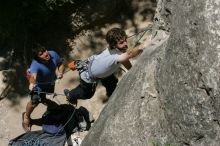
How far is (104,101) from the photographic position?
8695mm

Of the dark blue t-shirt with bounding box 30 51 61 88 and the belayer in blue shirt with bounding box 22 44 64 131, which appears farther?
the dark blue t-shirt with bounding box 30 51 61 88

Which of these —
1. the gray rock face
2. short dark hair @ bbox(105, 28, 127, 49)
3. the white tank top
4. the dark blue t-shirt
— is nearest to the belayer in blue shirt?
the dark blue t-shirt

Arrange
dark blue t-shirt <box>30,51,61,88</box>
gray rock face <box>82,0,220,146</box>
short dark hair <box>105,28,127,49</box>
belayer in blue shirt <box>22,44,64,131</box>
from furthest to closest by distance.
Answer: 1. dark blue t-shirt <box>30,51,61,88</box>
2. belayer in blue shirt <box>22,44,64,131</box>
3. short dark hair <box>105,28,127,49</box>
4. gray rock face <box>82,0,220,146</box>

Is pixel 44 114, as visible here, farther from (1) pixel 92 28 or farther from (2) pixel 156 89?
(2) pixel 156 89

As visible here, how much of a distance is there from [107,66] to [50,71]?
4.60 ft

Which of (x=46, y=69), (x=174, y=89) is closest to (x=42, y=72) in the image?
(x=46, y=69)

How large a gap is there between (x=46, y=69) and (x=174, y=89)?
3.08 metres

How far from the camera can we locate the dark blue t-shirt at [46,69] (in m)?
7.45

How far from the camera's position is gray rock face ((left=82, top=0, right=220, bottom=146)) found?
458cm

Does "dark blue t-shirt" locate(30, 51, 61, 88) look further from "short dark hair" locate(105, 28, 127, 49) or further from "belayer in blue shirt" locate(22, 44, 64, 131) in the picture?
"short dark hair" locate(105, 28, 127, 49)

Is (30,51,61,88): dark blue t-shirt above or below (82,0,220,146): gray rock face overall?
above

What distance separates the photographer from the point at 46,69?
24.9ft

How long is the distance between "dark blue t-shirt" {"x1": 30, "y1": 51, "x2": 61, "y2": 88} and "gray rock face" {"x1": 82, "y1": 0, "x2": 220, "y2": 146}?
172 centimetres

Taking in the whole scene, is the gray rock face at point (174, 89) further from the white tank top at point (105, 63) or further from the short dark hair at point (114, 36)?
the short dark hair at point (114, 36)
